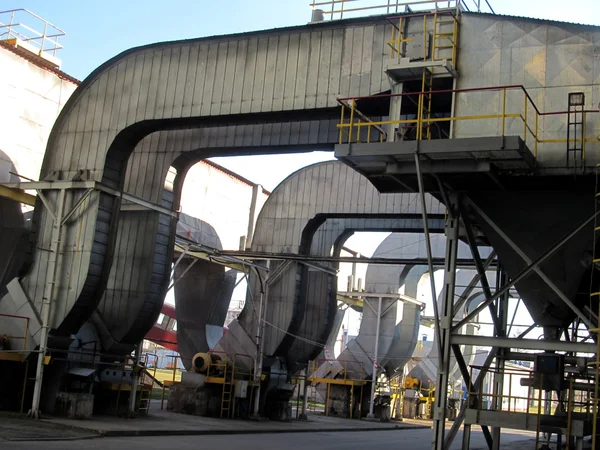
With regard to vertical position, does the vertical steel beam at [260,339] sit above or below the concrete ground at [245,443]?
above

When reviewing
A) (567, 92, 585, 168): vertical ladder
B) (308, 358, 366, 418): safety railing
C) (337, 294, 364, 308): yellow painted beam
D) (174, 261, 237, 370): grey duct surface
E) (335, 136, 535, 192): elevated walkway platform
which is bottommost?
(308, 358, 366, 418): safety railing

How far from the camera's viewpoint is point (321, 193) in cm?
3309

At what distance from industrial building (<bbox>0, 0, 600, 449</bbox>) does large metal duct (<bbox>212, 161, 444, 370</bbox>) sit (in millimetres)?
95

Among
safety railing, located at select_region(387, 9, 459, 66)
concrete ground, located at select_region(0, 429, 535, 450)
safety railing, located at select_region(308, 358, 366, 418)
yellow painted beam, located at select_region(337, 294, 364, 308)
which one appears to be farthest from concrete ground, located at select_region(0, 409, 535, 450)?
yellow painted beam, located at select_region(337, 294, 364, 308)

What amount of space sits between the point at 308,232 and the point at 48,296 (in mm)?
14537

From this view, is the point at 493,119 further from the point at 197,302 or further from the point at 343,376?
the point at 343,376

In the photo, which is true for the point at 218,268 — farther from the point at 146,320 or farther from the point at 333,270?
the point at 146,320

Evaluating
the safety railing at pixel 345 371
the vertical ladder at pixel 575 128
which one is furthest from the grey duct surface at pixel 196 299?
the vertical ladder at pixel 575 128

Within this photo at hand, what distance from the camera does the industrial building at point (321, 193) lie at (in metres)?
15.7

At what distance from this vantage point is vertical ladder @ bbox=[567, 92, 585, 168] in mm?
15250

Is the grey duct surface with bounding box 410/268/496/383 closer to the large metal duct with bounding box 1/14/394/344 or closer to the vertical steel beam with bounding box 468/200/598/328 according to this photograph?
the large metal duct with bounding box 1/14/394/344

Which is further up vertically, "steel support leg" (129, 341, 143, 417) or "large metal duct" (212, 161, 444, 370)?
"large metal duct" (212, 161, 444, 370)

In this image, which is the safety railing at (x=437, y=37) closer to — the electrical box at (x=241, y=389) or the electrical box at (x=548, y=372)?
the electrical box at (x=548, y=372)

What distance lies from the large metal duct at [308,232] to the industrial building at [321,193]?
0.09 metres
